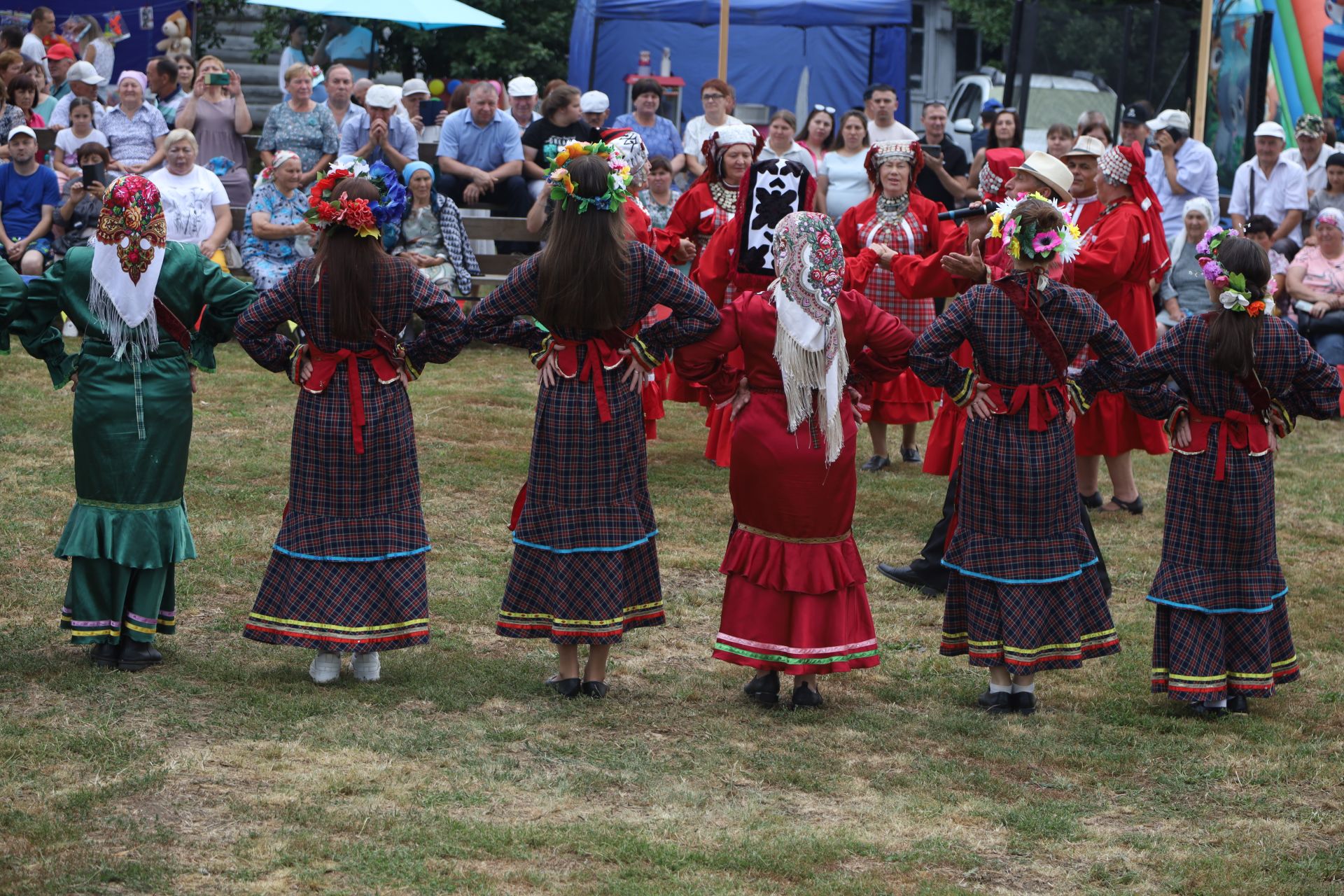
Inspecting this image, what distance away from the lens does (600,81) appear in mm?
21703

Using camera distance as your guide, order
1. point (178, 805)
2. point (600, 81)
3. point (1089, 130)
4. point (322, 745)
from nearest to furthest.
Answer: point (178, 805) → point (322, 745) → point (1089, 130) → point (600, 81)

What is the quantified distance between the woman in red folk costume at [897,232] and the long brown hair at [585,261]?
3.39 m

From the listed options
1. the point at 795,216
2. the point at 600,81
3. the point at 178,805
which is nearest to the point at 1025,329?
the point at 795,216

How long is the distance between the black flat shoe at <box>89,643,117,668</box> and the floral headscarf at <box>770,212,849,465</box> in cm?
268

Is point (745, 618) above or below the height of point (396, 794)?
above

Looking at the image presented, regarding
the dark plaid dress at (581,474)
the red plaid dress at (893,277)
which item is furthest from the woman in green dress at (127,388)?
the red plaid dress at (893,277)

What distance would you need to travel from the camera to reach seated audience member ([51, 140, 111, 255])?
12.4 meters

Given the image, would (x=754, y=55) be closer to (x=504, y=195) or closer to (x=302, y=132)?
(x=504, y=195)

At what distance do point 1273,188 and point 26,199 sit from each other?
10272 mm

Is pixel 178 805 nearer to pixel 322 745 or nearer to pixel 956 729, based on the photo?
pixel 322 745

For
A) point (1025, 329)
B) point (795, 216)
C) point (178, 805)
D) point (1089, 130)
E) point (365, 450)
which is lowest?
point (178, 805)

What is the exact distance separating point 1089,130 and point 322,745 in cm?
1048

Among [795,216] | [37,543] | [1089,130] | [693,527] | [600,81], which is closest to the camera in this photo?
[795,216]

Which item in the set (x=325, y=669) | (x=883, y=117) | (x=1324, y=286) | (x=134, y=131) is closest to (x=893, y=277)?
(x=325, y=669)
